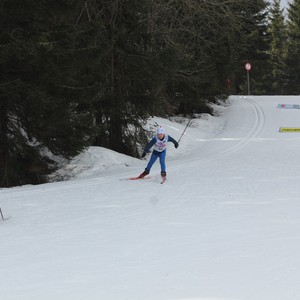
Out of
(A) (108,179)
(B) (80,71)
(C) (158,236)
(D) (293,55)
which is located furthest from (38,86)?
(D) (293,55)

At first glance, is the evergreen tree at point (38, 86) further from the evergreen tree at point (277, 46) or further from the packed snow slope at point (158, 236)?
the evergreen tree at point (277, 46)

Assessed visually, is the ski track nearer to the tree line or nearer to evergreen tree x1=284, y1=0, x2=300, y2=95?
the tree line

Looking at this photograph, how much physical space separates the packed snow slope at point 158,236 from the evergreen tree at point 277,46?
142 ft

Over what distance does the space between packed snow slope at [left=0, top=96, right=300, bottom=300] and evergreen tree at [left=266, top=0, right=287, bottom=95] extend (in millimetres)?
43218

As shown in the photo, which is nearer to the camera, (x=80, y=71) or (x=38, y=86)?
(x=38, y=86)

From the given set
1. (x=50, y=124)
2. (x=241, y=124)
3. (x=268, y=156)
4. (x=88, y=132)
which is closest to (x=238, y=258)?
(x=50, y=124)

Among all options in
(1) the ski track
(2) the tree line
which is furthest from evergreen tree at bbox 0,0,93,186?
(1) the ski track

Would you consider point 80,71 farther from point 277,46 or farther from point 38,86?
point 277,46

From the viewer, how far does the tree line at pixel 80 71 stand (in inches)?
425

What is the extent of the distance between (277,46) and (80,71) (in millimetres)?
51444

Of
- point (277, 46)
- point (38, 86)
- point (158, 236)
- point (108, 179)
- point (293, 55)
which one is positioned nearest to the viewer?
point (158, 236)

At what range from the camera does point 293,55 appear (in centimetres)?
5122

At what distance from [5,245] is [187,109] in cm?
2282

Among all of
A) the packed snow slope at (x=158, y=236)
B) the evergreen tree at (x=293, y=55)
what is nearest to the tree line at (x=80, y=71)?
the packed snow slope at (x=158, y=236)
